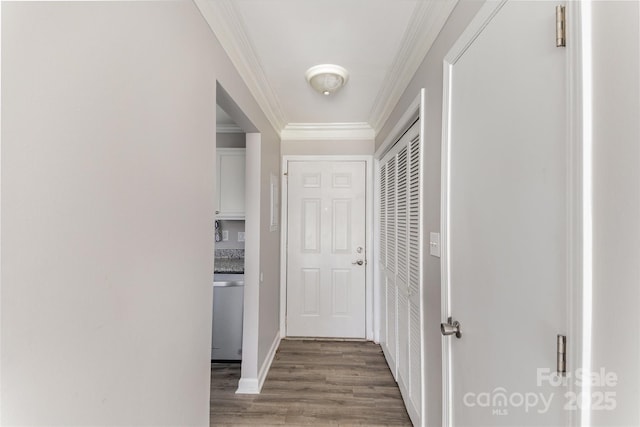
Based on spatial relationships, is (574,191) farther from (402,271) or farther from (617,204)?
(402,271)

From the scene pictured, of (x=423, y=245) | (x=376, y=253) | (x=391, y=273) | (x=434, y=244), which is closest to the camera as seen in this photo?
(x=434, y=244)

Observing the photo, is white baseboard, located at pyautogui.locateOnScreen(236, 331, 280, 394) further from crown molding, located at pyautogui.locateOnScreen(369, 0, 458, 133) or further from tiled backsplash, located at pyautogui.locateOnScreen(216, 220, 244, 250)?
crown molding, located at pyautogui.locateOnScreen(369, 0, 458, 133)

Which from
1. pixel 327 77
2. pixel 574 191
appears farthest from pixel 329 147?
pixel 574 191

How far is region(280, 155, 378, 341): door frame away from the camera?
308cm

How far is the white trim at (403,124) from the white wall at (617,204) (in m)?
1.09

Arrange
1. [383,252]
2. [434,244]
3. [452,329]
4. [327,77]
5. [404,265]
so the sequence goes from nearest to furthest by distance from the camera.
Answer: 1. [452,329]
2. [434,244]
3. [327,77]
4. [404,265]
5. [383,252]

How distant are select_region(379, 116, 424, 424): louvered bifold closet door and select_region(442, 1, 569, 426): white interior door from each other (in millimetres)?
469

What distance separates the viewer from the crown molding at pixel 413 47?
1.31m

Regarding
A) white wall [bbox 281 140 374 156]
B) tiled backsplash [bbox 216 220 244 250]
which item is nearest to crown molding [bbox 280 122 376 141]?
white wall [bbox 281 140 374 156]

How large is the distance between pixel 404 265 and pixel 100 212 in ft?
6.04

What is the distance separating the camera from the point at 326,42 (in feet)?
5.33

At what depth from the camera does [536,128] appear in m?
0.73

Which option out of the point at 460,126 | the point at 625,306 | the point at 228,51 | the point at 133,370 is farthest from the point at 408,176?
Answer: the point at 133,370

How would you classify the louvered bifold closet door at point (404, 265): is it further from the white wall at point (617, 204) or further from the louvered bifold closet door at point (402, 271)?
the white wall at point (617, 204)
